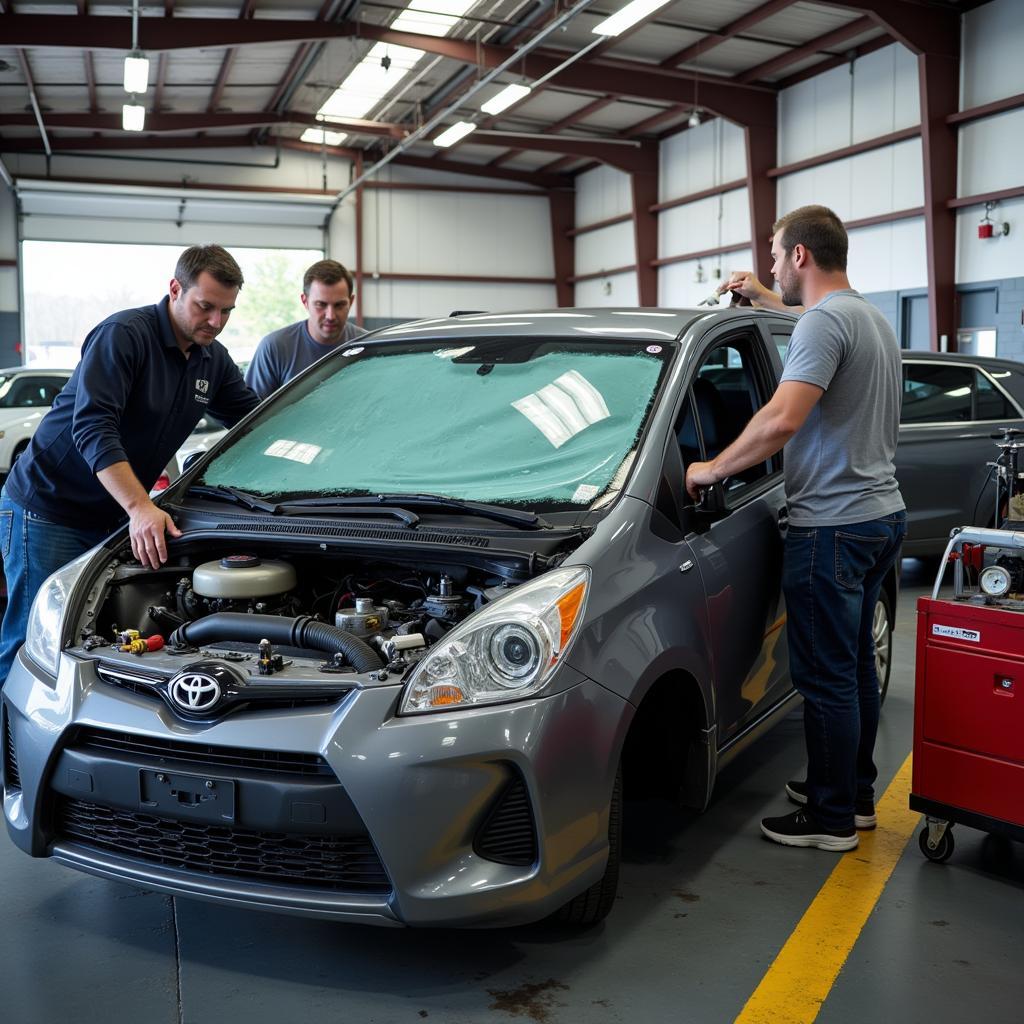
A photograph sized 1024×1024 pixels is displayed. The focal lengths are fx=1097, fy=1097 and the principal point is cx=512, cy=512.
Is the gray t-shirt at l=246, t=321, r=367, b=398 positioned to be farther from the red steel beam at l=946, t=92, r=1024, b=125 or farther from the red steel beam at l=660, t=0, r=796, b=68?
the red steel beam at l=660, t=0, r=796, b=68

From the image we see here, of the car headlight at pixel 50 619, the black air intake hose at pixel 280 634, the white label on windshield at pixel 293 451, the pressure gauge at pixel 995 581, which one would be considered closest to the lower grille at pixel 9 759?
the car headlight at pixel 50 619

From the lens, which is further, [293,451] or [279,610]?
[293,451]

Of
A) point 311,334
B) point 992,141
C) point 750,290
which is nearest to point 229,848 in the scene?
point 750,290

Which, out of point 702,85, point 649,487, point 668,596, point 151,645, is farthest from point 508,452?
point 702,85

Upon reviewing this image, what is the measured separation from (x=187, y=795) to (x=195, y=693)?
199mm

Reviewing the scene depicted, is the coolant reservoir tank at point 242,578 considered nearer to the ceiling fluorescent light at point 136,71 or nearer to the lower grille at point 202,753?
the lower grille at point 202,753

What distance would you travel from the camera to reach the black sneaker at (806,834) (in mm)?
3020

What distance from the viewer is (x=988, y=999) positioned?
2262mm

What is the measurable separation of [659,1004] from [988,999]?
683 mm

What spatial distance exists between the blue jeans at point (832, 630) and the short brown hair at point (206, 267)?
5.90 ft

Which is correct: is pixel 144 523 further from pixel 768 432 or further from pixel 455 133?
pixel 455 133

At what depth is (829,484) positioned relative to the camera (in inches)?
114

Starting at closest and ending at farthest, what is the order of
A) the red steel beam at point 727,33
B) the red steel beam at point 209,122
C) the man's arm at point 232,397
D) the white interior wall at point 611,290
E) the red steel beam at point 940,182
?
the man's arm at point 232,397, the red steel beam at point 940,182, the red steel beam at point 727,33, the red steel beam at point 209,122, the white interior wall at point 611,290

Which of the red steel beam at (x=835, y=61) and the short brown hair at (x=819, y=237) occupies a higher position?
Result: the red steel beam at (x=835, y=61)
